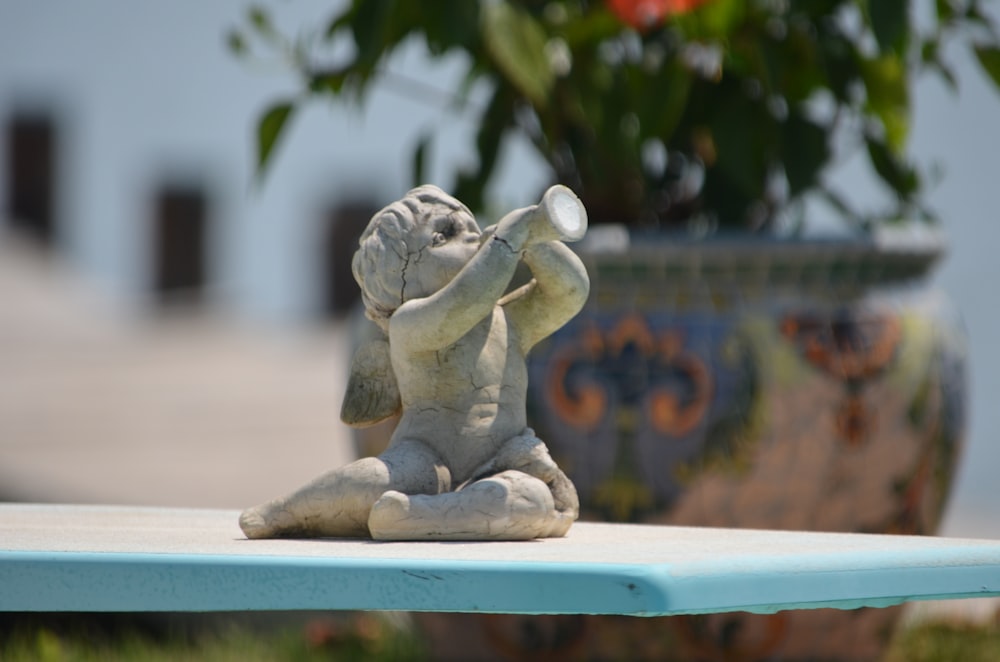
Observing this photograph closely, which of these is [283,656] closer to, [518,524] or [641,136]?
[641,136]

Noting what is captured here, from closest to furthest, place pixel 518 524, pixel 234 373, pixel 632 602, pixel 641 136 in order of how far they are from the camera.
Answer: pixel 632 602 < pixel 518 524 < pixel 641 136 < pixel 234 373

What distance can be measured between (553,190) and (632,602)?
685 millimetres

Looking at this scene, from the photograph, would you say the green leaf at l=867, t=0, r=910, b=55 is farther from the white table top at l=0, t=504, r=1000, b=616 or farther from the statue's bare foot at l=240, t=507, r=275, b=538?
the statue's bare foot at l=240, t=507, r=275, b=538

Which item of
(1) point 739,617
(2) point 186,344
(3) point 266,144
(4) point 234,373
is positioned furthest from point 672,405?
(2) point 186,344

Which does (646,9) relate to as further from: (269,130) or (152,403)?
(152,403)

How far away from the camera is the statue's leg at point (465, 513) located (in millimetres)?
2061

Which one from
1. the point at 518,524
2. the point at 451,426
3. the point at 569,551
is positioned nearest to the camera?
the point at 569,551

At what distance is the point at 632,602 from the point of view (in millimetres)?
1626

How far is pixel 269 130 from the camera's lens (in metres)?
3.89

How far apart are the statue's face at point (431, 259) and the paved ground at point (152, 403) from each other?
12.3 feet

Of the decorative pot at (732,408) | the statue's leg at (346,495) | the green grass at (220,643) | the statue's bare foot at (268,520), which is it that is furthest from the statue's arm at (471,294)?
the green grass at (220,643)

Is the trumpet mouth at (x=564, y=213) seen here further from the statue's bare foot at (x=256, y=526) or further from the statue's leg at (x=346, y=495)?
the statue's bare foot at (x=256, y=526)

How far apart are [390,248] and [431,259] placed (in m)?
0.06

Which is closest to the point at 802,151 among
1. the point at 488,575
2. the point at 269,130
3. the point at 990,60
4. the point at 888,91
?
the point at 888,91
